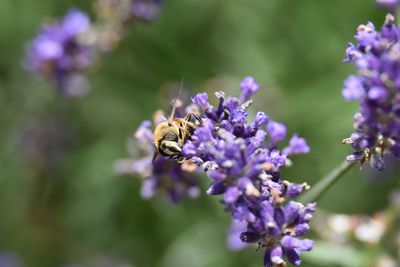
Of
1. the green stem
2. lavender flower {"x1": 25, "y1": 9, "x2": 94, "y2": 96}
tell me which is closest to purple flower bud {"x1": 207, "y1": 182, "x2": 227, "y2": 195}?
the green stem

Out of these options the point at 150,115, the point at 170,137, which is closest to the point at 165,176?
the point at 170,137

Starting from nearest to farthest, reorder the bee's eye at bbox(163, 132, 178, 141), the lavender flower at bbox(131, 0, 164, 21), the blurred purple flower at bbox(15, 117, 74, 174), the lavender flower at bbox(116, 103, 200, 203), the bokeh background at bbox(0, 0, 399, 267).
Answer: the bee's eye at bbox(163, 132, 178, 141) → the lavender flower at bbox(116, 103, 200, 203) → the lavender flower at bbox(131, 0, 164, 21) → the bokeh background at bbox(0, 0, 399, 267) → the blurred purple flower at bbox(15, 117, 74, 174)

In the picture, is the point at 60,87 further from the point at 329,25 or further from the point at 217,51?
the point at 329,25

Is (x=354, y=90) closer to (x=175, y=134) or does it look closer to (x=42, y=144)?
(x=175, y=134)

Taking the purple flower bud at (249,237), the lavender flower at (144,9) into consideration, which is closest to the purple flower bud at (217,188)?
the purple flower bud at (249,237)

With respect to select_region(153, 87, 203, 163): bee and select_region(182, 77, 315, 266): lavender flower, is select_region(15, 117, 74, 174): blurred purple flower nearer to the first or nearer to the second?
select_region(153, 87, 203, 163): bee

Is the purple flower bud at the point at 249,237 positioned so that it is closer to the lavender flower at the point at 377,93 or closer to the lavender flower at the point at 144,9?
the lavender flower at the point at 377,93
